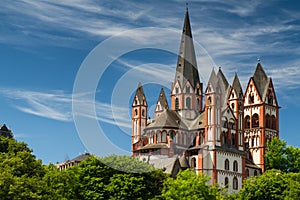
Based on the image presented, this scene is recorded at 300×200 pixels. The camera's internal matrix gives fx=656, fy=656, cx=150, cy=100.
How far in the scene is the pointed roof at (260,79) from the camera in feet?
333

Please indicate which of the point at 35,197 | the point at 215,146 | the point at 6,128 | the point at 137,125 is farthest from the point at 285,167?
the point at 35,197

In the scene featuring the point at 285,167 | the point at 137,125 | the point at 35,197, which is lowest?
the point at 35,197

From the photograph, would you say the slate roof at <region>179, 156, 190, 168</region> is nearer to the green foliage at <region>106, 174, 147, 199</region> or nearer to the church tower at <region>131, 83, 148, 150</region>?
the church tower at <region>131, 83, 148, 150</region>

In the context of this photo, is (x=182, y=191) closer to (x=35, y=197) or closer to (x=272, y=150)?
(x=35, y=197)

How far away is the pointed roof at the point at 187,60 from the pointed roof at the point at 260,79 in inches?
534

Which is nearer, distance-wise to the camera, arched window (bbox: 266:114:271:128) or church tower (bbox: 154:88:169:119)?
church tower (bbox: 154:88:169:119)

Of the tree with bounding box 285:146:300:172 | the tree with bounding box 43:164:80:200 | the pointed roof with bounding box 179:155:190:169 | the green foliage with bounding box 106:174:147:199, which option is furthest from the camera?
the tree with bounding box 285:146:300:172

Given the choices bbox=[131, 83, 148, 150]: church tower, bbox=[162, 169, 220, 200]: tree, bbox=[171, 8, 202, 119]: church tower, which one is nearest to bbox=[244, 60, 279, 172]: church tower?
bbox=[171, 8, 202, 119]: church tower

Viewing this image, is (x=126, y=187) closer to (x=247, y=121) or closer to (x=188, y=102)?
(x=188, y=102)

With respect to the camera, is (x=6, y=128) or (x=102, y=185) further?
(x=6, y=128)

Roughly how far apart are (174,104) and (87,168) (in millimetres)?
34082

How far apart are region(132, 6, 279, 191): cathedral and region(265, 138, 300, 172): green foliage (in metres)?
1.12

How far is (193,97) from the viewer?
9206 cm

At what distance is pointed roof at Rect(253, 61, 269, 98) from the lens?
101m
